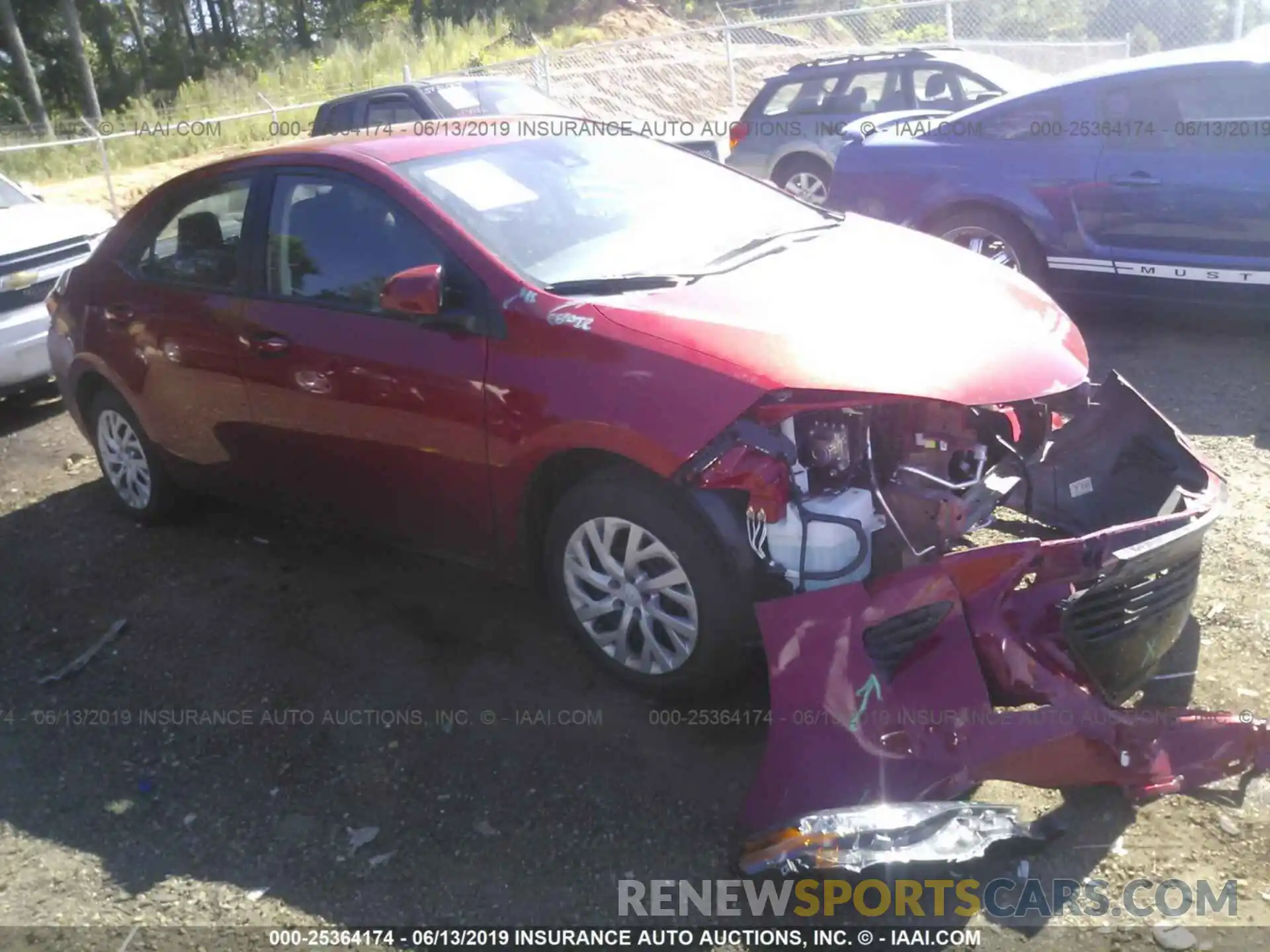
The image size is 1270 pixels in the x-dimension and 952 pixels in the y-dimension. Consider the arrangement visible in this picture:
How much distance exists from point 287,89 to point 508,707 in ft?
80.8

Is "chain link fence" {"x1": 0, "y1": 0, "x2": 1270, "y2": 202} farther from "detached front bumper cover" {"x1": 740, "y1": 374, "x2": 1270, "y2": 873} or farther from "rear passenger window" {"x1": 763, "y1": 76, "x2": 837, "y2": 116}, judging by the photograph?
"detached front bumper cover" {"x1": 740, "y1": 374, "x2": 1270, "y2": 873}

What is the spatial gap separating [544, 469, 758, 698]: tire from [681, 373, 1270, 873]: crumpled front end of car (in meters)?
0.13

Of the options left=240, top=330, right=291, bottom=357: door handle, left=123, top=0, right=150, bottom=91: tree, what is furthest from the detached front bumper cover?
left=123, top=0, right=150, bottom=91: tree

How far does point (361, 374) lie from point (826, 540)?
1.82 metres

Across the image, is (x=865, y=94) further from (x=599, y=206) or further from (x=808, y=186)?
(x=599, y=206)

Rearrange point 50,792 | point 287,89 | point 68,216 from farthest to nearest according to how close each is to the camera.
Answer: point 287,89, point 68,216, point 50,792

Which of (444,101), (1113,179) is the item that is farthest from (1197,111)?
(444,101)

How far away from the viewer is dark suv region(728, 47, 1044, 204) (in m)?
10.8

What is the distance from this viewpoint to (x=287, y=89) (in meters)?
25.5

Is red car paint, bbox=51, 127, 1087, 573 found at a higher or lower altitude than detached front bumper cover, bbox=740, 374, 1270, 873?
higher

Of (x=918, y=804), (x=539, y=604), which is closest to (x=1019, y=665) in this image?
(x=918, y=804)

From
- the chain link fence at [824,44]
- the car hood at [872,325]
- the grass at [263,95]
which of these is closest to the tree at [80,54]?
the grass at [263,95]

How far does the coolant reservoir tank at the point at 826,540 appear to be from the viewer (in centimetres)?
326

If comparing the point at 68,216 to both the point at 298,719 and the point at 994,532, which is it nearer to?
the point at 298,719
